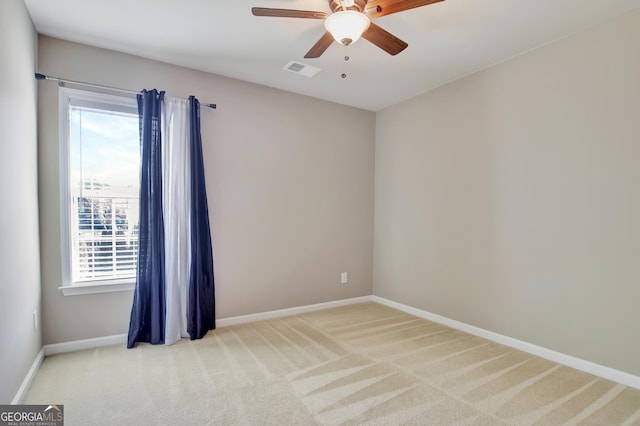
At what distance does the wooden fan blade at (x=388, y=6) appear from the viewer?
179 centimetres

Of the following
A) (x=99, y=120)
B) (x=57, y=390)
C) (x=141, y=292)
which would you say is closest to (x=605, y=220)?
(x=141, y=292)

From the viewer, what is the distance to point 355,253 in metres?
4.36

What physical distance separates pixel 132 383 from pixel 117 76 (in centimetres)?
255

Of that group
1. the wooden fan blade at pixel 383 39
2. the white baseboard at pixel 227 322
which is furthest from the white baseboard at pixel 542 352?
the wooden fan blade at pixel 383 39

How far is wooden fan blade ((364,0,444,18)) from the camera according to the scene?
1.79m

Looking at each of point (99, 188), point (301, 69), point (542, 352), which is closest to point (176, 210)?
point (99, 188)

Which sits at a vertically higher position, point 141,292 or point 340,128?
point 340,128

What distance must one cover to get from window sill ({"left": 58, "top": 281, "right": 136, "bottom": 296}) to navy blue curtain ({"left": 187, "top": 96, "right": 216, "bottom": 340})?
1.79 feet

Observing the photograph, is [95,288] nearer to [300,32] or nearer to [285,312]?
[285,312]

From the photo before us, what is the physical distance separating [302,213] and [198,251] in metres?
1.31

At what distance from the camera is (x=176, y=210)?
3012 millimetres

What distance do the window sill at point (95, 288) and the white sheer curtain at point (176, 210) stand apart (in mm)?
358

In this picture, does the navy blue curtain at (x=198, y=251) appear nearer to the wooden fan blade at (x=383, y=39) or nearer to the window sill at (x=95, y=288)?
the window sill at (x=95, y=288)

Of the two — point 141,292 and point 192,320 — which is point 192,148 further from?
point 192,320
